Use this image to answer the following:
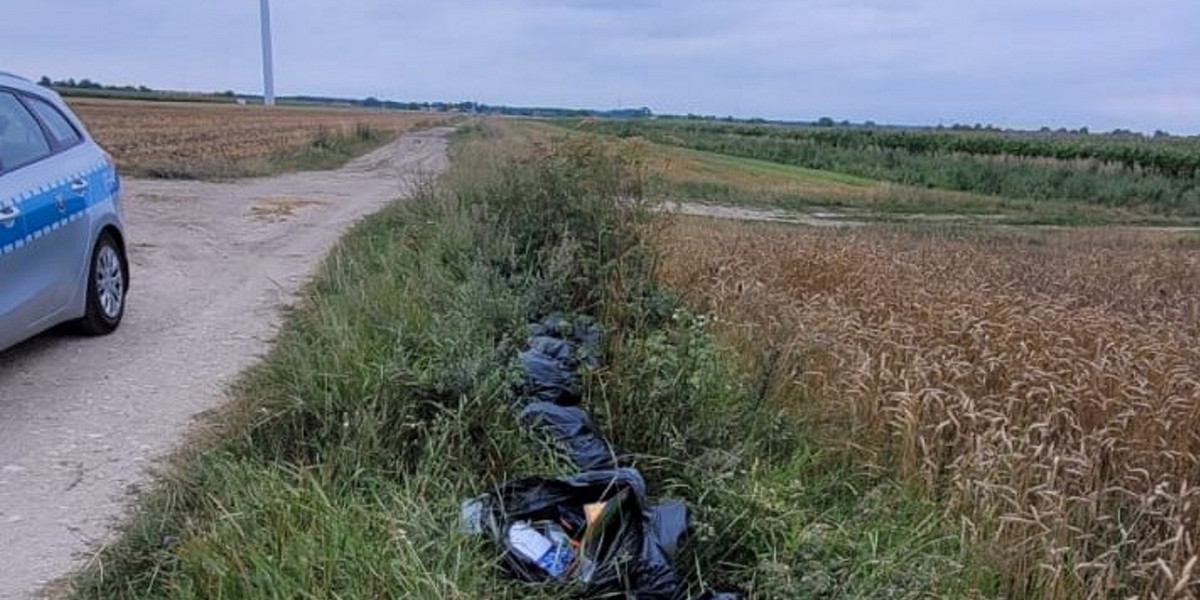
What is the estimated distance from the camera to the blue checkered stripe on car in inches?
204

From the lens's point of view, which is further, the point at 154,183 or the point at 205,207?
the point at 154,183

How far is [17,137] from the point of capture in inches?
225

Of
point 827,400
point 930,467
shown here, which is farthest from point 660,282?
point 930,467

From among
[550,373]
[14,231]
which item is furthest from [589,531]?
[14,231]

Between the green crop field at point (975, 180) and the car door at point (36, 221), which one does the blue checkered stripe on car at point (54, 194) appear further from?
the green crop field at point (975, 180)

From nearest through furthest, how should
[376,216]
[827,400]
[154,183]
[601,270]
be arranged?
[827,400], [601,270], [376,216], [154,183]

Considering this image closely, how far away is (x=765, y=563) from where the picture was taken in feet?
10.8

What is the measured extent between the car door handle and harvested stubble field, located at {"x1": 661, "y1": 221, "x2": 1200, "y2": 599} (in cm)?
411

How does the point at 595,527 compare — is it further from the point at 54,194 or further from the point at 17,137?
the point at 17,137

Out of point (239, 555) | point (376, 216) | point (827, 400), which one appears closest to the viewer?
point (239, 555)

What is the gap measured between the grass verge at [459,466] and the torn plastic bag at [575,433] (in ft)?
0.35

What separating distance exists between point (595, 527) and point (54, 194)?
14.3 ft

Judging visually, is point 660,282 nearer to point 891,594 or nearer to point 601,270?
point 601,270

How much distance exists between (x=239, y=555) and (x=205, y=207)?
12.5 metres
